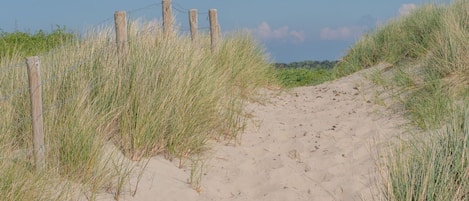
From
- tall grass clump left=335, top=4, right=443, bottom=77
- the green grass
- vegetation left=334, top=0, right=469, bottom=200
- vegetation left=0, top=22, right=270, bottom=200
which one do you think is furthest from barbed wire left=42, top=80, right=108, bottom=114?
the green grass

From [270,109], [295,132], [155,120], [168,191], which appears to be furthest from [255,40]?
[168,191]

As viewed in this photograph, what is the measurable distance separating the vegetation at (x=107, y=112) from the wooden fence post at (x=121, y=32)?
10 cm

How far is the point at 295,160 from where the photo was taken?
275 inches

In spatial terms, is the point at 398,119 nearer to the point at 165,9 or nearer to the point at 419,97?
the point at 419,97

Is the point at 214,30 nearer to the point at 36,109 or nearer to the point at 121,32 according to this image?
the point at 121,32

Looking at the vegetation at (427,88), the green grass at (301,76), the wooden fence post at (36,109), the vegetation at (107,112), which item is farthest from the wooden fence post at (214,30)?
the wooden fence post at (36,109)

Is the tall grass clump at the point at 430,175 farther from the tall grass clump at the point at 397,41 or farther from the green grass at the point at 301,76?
the green grass at the point at 301,76

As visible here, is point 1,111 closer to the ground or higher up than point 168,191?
higher up

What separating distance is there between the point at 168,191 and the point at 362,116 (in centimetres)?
376

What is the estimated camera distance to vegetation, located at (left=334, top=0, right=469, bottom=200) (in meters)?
4.12

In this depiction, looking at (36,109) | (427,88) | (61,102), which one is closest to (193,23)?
(427,88)

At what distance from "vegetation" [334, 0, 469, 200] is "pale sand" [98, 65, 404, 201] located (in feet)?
0.93

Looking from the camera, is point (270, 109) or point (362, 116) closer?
point (362, 116)

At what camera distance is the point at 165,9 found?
31.5 ft
